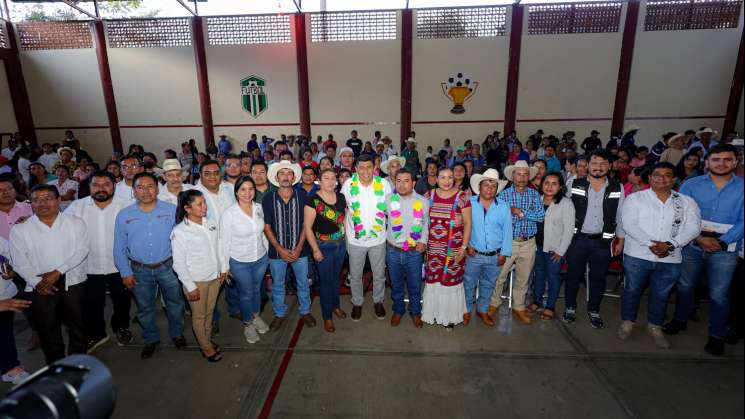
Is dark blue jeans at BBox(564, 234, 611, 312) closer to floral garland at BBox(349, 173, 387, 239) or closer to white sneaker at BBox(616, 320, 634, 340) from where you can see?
white sneaker at BBox(616, 320, 634, 340)

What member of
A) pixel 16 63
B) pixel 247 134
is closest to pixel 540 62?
pixel 247 134

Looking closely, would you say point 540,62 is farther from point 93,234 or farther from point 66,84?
point 66,84

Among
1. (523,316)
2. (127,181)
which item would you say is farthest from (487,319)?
(127,181)

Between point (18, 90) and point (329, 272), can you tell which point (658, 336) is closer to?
point (329, 272)

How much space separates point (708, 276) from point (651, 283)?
541 millimetres

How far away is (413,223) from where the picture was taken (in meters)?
3.89

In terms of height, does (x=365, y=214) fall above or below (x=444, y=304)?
above

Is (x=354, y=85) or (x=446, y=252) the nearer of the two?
(x=446, y=252)

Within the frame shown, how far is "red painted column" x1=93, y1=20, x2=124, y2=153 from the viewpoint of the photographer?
547 inches

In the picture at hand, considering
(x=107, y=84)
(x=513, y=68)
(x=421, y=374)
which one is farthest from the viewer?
(x=107, y=84)

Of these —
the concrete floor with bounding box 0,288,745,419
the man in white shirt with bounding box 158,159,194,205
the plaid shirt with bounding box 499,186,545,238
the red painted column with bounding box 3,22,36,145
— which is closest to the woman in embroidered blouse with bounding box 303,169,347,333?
the concrete floor with bounding box 0,288,745,419

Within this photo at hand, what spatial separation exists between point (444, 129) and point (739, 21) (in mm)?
10261

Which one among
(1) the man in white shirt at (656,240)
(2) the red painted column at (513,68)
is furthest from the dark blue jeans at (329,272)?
(2) the red painted column at (513,68)

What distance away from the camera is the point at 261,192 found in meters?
4.29
